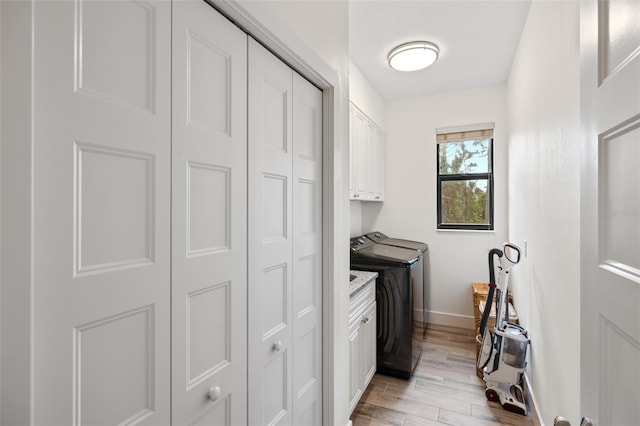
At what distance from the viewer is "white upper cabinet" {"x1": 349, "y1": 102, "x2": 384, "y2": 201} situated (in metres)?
2.74

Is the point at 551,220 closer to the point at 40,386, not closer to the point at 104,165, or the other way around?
the point at 104,165

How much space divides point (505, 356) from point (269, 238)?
6.39 ft

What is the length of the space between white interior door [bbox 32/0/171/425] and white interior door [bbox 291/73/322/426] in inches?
24.6

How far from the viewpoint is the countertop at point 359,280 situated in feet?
6.39

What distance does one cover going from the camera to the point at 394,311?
7.91 feet

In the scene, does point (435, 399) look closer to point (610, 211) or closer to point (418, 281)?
point (418, 281)

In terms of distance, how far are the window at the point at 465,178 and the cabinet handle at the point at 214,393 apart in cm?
320

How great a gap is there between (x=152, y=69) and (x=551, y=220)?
1827 mm

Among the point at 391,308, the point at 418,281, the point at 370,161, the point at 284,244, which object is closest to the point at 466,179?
the point at 370,161

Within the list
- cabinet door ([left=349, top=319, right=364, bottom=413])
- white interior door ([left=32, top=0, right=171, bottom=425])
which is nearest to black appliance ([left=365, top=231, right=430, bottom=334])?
cabinet door ([left=349, top=319, right=364, bottom=413])

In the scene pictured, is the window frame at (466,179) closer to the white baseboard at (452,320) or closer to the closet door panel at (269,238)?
the white baseboard at (452,320)

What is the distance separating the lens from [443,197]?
141 inches

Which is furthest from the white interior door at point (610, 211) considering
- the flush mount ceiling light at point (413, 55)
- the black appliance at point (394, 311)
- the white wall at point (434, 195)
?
the white wall at point (434, 195)

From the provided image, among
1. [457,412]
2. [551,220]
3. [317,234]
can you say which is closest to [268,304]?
[317,234]
